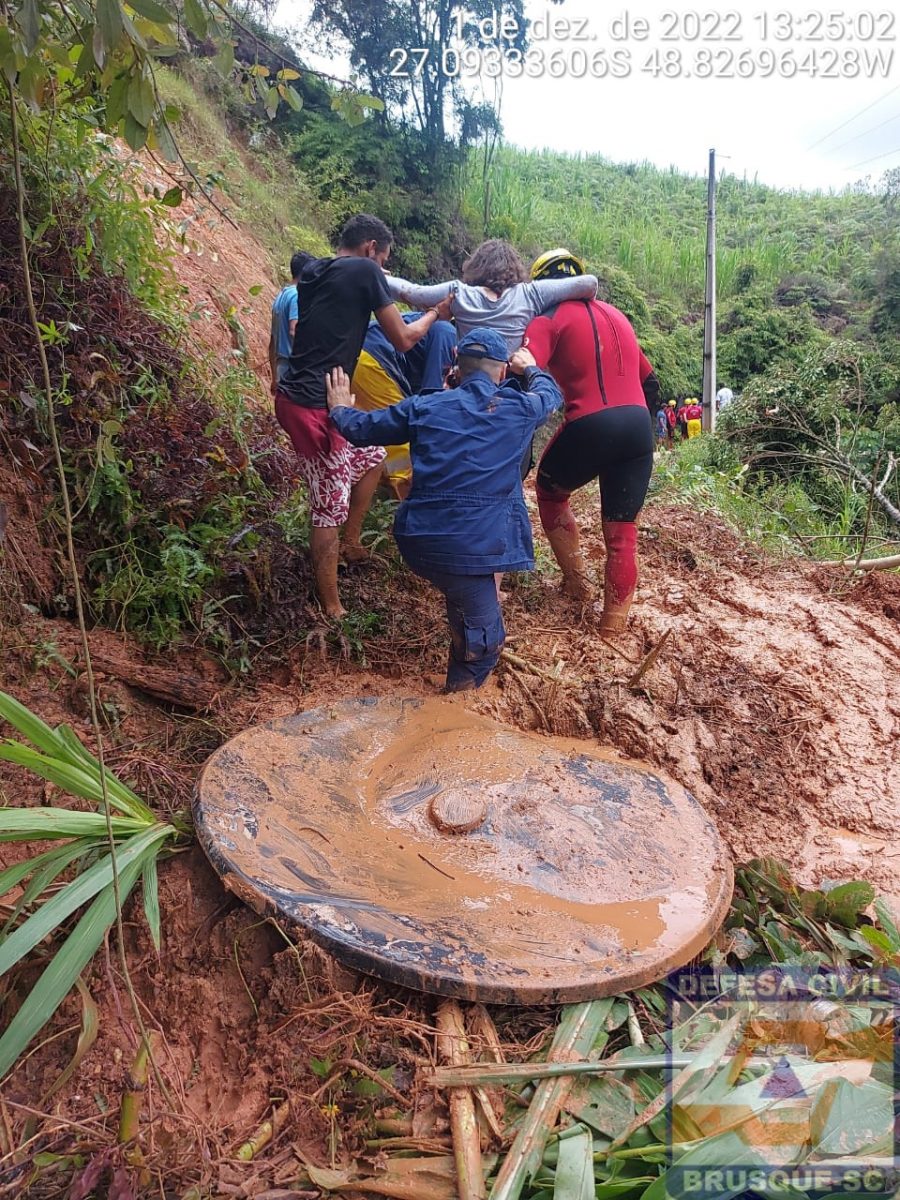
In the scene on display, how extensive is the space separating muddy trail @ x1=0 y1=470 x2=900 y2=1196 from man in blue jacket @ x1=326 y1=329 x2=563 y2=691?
0.64m

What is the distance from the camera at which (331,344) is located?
3090 millimetres

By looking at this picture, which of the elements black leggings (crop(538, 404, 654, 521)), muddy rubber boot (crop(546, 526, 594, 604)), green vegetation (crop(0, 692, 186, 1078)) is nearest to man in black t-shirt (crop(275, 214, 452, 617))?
black leggings (crop(538, 404, 654, 521))

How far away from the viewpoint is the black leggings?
3312mm

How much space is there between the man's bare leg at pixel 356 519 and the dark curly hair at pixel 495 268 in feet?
3.39

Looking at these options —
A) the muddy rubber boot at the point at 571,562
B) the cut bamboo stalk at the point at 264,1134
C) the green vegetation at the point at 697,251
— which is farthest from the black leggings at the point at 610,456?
the green vegetation at the point at 697,251

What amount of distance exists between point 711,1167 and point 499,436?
7.14ft

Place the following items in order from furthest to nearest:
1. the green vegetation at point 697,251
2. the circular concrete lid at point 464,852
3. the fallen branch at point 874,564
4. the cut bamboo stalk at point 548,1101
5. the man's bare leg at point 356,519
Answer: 1. the green vegetation at point 697,251
2. the fallen branch at point 874,564
3. the man's bare leg at point 356,519
4. the circular concrete lid at point 464,852
5. the cut bamboo stalk at point 548,1101

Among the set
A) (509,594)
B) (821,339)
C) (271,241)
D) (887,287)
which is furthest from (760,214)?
(509,594)

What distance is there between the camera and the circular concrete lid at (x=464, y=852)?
1.70 m

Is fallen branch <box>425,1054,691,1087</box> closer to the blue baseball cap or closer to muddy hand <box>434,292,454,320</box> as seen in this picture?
the blue baseball cap

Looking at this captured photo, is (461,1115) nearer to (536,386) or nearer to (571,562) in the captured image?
(536,386)

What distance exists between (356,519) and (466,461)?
46.5 inches

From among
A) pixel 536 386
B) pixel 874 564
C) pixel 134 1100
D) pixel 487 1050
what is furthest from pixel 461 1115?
pixel 874 564

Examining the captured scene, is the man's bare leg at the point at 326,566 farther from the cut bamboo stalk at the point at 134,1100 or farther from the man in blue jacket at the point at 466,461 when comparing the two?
the cut bamboo stalk at the point at 134,1100
